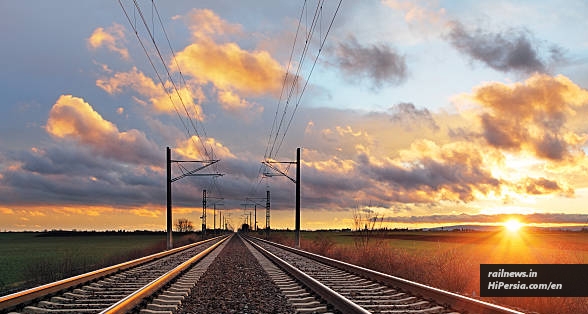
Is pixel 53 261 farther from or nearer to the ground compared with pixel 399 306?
nearer to the ground

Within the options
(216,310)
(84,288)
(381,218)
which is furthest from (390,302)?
(381,218)

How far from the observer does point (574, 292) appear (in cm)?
1009

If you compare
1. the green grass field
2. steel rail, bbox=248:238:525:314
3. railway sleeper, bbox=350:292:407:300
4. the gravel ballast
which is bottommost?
the green grass field

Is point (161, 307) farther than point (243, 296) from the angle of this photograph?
No

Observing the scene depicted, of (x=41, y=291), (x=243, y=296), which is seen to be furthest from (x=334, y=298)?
(x=41, y=291)

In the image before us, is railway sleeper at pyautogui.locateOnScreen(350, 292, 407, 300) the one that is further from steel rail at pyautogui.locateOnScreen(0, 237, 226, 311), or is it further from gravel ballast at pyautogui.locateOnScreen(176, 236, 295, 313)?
steel rail at pyautogui.locateOnScreen(0, 237, 226, 311)

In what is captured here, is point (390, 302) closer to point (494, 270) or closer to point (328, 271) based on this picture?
point (494, 270)

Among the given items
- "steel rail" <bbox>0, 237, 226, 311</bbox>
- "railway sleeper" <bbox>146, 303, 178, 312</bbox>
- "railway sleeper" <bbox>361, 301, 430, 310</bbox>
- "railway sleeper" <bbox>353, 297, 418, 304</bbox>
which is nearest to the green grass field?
"steel rail" <bbox>0, 237, 226, 311</bbox>

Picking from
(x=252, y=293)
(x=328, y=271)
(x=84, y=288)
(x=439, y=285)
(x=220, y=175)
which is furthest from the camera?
(x=220, y=175)

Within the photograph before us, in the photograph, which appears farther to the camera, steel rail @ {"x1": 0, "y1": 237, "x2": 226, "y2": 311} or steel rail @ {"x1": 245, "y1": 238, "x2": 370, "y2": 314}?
steel rail @ {"x1": 0, "y1": 237, "x2": 226, "y2": 311}

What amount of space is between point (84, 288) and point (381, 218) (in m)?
12.9

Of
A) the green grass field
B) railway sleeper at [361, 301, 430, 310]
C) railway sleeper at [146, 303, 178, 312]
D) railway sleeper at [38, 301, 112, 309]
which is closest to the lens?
railway sleeper at [361, 301, 430, 310]

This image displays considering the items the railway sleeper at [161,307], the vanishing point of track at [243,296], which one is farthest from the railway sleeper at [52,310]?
the railway sleeper at [161,307]

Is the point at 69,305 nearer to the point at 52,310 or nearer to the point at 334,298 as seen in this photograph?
the point at 52,310
